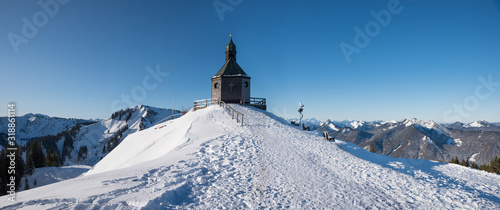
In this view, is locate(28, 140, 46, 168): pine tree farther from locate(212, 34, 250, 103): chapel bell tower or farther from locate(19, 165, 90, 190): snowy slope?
locate(212, 34, 250, 103): chapel bell tower

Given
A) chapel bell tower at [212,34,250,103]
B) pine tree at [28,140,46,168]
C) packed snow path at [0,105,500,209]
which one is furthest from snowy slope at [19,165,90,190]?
packed snow path at [0,105,500,209]

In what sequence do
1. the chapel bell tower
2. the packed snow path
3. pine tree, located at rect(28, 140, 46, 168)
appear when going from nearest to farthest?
the packed snow path → the chapel bell tower → pine tree, located at rect(28, 140, 46, 168)

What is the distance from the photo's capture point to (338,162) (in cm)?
1368

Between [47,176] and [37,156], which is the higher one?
[37,156]

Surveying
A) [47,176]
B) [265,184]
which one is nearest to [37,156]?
[47,176]

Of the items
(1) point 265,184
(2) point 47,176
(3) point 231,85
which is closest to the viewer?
(1) point 265,184

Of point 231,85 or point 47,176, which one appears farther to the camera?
point 47,176

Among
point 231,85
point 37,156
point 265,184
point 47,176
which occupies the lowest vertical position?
point 47,176

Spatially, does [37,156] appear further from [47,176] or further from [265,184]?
[265,184]

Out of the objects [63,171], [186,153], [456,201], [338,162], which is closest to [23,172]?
[63,171]

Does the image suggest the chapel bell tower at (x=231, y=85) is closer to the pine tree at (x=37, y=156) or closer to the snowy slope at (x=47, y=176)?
the snowy slope at (x=47, y=176)

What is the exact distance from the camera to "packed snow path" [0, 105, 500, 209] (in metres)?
7.34

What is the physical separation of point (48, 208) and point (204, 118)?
1937cm

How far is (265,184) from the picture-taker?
9.39m
